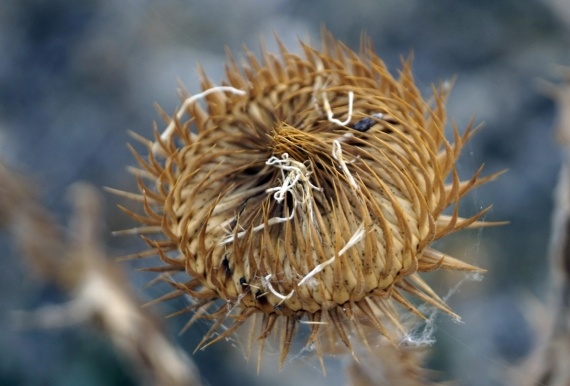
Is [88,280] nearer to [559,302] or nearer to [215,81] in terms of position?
[215,81]

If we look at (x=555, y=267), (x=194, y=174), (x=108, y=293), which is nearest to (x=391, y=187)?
(x=194, y=174)

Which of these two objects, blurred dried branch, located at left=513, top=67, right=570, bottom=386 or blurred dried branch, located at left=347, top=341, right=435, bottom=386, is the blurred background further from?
blurred dried branch, located at left=347, top=341, right=435, bottom=386

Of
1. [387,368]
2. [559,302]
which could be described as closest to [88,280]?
[387,368]

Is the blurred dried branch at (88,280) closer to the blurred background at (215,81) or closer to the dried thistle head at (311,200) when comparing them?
the blurred background at (215,81)

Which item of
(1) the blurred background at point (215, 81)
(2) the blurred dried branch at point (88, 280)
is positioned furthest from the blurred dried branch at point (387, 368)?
(1) the blurred background at point (215, 81)

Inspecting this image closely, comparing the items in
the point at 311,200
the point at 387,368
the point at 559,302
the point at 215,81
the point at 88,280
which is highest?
the point at 311,200

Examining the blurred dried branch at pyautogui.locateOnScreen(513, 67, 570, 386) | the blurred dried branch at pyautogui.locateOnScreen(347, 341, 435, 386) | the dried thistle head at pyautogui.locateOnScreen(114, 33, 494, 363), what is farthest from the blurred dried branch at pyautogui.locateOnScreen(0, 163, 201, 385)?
the blurred dried branch at pyautogui.locateOnScreen(513, 67, 570, 386)

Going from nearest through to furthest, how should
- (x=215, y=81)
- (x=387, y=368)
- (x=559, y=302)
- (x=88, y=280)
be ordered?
(x=387, y=368) → (x=559, y=302) → (x=88, y=280) → (x=215, y=81)
